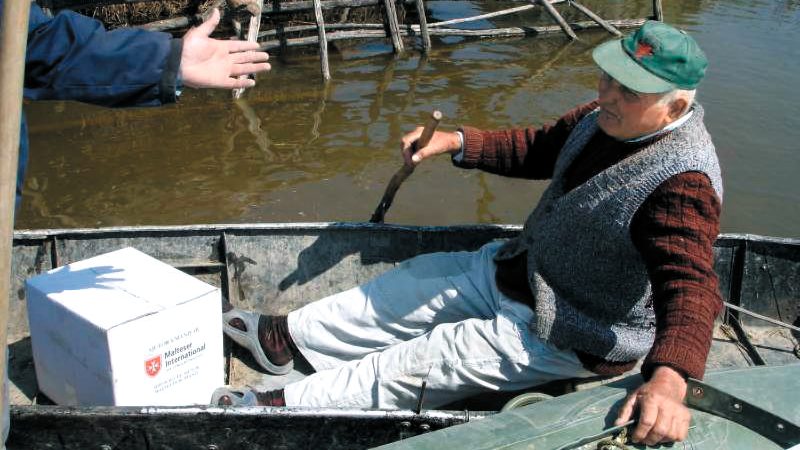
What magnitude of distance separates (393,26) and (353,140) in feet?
9.57

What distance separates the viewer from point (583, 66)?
37.6 ft

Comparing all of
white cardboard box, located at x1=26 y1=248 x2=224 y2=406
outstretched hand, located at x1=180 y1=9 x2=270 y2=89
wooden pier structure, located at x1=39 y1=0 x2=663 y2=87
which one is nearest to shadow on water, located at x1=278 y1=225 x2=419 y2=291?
white cardboard box, located at x1=26 y1=248 x2=224 y2=406

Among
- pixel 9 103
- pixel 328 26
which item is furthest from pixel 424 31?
pixel 9 103

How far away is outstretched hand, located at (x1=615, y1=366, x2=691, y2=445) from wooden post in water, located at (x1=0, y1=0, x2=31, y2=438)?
1736 millimetres

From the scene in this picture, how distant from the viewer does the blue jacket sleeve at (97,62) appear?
7.18 ft

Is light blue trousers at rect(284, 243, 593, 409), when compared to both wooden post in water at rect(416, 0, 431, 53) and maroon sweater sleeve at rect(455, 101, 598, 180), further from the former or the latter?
wooden post in water at rect(416, 0, 431, 53)

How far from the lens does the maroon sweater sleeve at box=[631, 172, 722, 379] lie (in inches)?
94.5

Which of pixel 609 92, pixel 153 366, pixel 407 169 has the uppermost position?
pixel 609 92

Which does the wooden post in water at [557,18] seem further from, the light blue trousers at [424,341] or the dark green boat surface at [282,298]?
the light blue trousers at [424,341]

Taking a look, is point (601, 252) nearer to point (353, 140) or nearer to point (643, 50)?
point (643, 50)

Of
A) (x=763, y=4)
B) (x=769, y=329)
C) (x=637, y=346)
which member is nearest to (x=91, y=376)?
(x=637, y=346)

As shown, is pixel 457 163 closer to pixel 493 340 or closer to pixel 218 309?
pixel 493 340

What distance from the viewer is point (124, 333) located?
9.62 ft

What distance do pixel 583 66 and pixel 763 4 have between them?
6540mm
